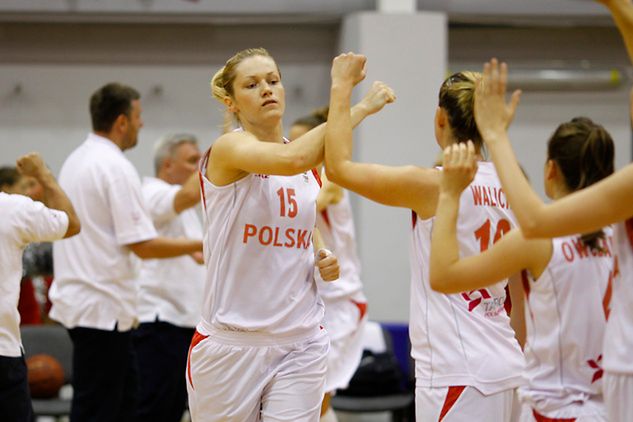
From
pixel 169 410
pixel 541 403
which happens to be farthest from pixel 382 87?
pixel 169 410

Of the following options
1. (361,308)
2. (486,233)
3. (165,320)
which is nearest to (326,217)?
(361,308)

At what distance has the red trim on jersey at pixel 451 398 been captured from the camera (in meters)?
3.29

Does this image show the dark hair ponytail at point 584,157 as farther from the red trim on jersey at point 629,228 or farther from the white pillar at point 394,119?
the white pillar at point 394,119

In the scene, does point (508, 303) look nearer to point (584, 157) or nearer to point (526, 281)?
point (526, 281)

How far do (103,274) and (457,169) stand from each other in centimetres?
335

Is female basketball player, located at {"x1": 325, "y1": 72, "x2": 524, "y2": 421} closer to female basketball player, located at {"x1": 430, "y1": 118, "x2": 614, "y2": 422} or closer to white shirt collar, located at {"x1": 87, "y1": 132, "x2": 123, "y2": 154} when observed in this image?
female basketball player, located at {"x1": 430, "y1": 118, "x2": 614, "y2": 422}

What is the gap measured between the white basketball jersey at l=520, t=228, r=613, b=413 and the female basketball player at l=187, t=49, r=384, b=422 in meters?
0.93

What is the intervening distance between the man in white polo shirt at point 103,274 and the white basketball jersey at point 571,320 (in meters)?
3.08

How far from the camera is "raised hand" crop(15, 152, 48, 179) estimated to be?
4625mm

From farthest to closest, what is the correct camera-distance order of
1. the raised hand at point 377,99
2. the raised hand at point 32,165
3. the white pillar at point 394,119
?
1. the white pillar at point 394,119
2. the raised hand at point 32,165
3. the raised hand at point 377,99

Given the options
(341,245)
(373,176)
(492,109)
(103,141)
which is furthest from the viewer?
(341,245)

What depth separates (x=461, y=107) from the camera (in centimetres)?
335

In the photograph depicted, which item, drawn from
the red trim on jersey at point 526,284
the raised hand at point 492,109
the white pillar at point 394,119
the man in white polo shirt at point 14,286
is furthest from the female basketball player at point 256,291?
the white pillar at point 394,119

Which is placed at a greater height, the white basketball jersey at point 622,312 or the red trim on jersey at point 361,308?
the white basketball jersey at point 622,312
